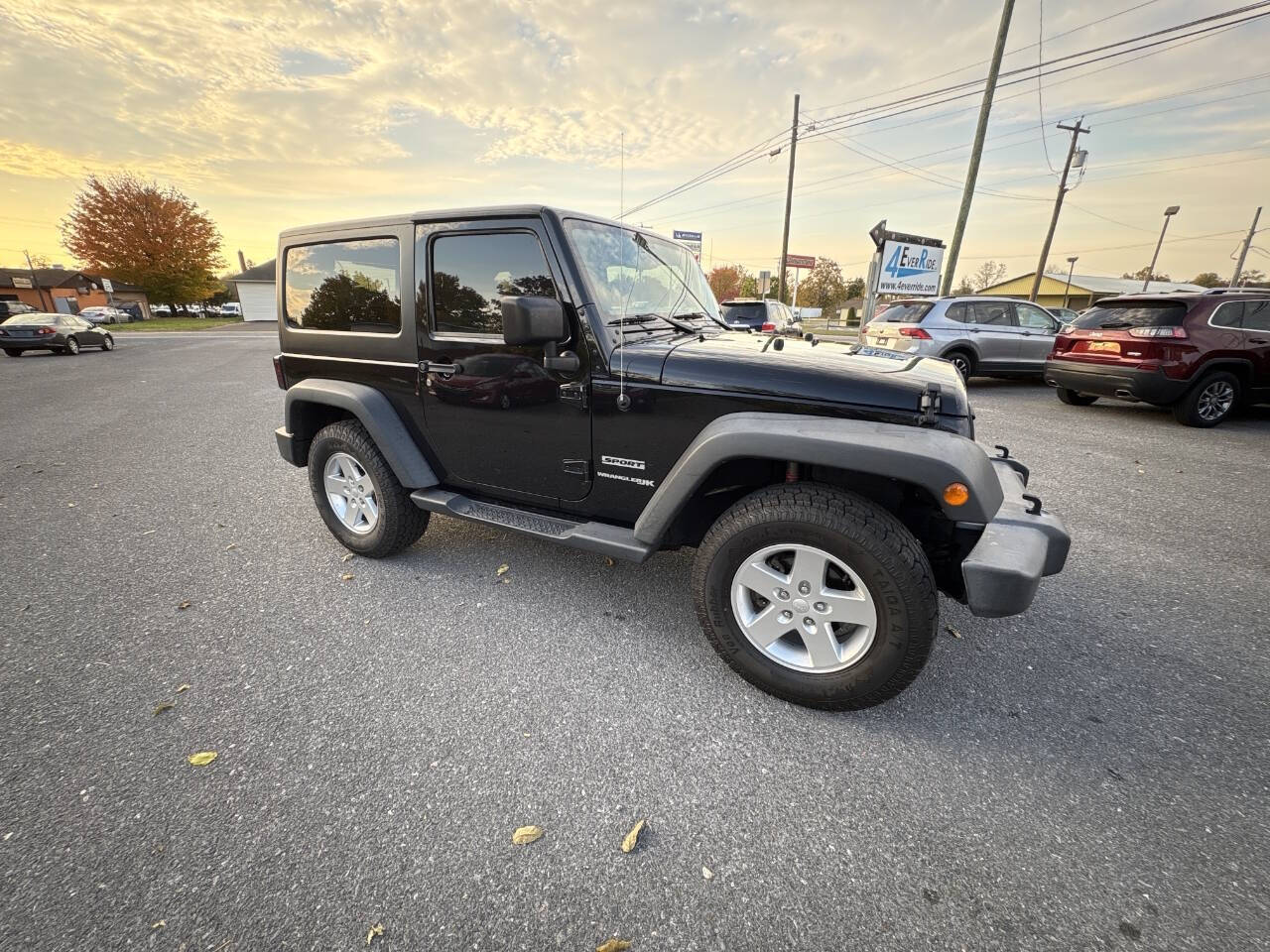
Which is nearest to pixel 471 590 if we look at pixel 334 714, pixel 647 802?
pixel 334 714

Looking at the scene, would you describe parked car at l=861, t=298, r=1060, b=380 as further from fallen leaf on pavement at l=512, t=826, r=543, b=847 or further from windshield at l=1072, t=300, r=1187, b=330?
fallen leaf on pavement at l=512, t=826, r=543, b=847

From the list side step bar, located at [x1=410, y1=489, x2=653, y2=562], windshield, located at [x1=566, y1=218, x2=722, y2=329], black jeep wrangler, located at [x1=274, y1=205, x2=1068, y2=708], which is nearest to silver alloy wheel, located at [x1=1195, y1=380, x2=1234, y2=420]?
black jeep wrangler, located at [x1=274, y1=205, x2=1068, y2=708]

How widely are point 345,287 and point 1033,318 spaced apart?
37.5 ft

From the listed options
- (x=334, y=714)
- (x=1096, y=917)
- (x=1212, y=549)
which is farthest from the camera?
(x=1212, y=549)

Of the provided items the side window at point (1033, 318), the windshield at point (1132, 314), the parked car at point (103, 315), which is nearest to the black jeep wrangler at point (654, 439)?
the windshield at point (1132, 314)

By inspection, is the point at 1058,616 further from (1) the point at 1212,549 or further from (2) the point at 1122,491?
(2) the point at 1122,491

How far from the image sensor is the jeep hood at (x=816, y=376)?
6.61 ft

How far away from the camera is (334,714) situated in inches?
82.5

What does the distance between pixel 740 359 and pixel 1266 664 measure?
2.79 meters

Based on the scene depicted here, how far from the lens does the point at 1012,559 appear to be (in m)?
1.83

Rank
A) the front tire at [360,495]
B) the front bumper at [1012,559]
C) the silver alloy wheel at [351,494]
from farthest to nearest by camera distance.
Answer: the silver alloy wheel at [351,494], the front tire at [360,495], the front bumper at [1012,559]

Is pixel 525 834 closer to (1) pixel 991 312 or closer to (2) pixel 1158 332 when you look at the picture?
(2) pixel 1158 332

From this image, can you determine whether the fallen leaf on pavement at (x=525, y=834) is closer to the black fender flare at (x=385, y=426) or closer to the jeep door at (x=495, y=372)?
the jeep door at (x=495, y=372)

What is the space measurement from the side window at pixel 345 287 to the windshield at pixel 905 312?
9458mm
